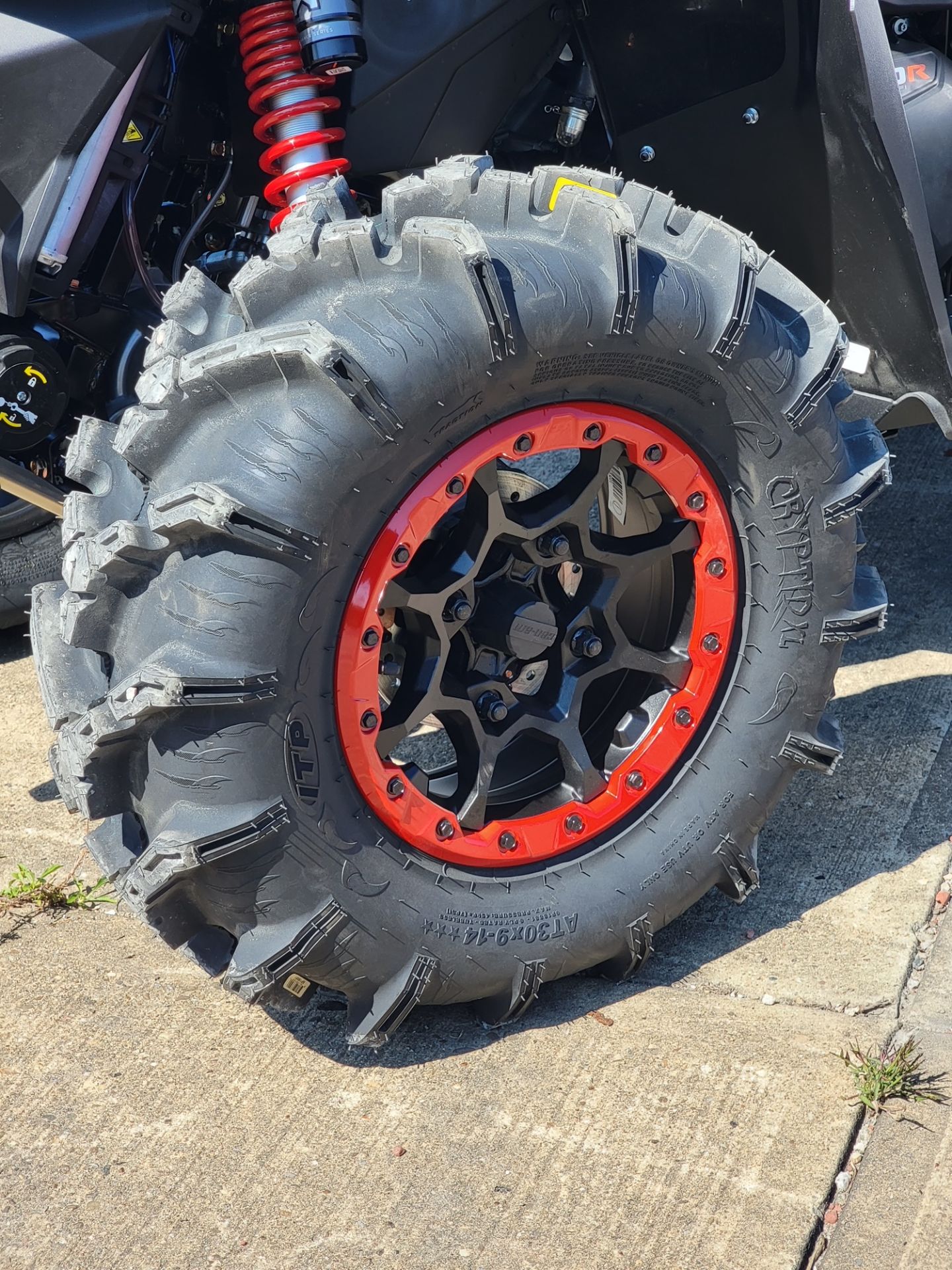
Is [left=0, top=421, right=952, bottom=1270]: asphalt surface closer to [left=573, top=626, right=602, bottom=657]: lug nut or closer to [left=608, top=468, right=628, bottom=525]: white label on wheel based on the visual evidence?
[left=573, top=626, right=602, bottom=657]: lug nut

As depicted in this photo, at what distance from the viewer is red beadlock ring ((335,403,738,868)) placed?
2045 mm

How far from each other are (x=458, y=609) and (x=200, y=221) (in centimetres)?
109

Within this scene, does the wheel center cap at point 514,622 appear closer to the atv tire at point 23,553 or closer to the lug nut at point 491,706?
the lug nut at point 491,706

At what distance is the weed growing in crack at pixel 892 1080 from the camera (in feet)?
6.97

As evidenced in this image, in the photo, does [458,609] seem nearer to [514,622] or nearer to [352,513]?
[514,622]

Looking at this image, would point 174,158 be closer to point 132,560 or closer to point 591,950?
point 132,560

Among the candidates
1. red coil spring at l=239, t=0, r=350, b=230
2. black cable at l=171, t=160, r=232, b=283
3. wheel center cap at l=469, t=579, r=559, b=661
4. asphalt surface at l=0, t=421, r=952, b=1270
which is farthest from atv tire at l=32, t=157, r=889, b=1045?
black cable at l=171, t=160, r=232, b=283

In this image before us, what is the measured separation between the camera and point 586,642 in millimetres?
2377

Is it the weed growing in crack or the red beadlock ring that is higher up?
the red beadlock ring

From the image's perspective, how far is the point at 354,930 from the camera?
2.13m

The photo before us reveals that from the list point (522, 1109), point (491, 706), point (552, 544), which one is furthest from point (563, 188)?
point (522, 1109)

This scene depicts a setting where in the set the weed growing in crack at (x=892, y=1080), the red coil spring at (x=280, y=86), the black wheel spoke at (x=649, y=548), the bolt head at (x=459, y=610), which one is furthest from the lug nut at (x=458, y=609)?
the weed growing in crack at (x=892, y=1080)

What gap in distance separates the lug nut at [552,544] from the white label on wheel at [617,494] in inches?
5.8

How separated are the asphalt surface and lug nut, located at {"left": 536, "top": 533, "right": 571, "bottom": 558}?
2.70 ft
